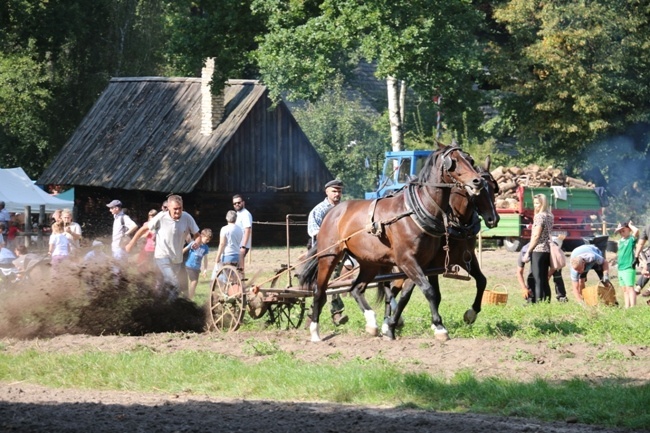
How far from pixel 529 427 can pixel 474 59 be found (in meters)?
23.7

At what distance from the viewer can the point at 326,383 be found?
35.3 ft

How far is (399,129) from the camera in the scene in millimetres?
35750

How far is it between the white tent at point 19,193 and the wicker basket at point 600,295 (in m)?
24.4

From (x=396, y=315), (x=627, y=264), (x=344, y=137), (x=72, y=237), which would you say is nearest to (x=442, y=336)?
(x=396, y=315)

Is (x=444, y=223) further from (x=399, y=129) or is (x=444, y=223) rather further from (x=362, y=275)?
(x=399, y=129)

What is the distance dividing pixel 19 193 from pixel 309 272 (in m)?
26.7

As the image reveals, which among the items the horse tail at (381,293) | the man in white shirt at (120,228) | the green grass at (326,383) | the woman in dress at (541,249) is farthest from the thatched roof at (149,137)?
the green grass at (326,383)

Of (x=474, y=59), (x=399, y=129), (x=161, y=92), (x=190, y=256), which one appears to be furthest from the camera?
(x=161, y=92)

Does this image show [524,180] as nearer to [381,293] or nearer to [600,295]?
[600,295]

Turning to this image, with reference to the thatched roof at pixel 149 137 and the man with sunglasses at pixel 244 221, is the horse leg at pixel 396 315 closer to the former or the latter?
the man with sunglasses at pixel 244 221

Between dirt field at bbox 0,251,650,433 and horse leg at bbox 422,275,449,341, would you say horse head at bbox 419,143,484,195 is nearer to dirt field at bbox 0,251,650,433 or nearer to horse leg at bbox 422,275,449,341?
horse leg at bbox 422,275,449,341

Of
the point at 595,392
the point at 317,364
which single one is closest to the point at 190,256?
the point at 317,364

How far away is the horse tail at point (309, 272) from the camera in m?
15.0

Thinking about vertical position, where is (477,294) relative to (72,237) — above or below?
below
